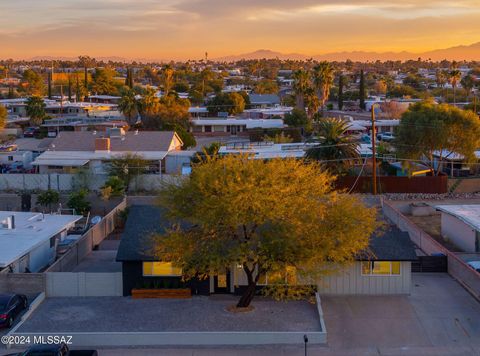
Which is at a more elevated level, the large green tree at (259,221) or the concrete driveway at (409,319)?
the large green tree at (259,221)

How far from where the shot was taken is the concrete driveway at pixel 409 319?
779 inches

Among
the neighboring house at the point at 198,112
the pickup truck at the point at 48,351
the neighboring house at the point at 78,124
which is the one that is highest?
the neighboring house at the point at 198,112

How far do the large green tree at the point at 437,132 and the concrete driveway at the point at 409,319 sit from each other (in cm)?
2176

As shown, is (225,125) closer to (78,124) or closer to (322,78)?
(322,78)

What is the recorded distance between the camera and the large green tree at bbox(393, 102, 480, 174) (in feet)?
149

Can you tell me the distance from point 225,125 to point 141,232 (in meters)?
56.5

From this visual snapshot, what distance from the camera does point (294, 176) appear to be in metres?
21.3

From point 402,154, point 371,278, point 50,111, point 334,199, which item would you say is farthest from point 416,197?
point 50,111

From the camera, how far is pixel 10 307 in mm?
21531

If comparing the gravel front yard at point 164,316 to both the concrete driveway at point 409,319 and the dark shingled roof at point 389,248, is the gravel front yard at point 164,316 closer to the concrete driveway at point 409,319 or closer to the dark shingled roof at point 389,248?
the concrete driveway at point 409,319

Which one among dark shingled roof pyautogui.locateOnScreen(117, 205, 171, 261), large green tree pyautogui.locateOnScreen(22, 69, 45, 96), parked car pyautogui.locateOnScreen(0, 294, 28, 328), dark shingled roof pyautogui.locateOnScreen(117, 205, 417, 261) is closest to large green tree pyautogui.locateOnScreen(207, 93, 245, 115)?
large green tree pyautogui.locateOnScreen(22, 69, 45, 96)

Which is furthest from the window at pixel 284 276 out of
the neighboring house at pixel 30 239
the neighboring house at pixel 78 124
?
the neighboring house at pixel 78 124

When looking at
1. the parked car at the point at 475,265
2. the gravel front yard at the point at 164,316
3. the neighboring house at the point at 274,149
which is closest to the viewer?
the gravel front yard at the point at 164,316

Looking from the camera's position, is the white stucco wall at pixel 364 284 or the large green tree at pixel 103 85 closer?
the white stucco wall at pixel 364 284
